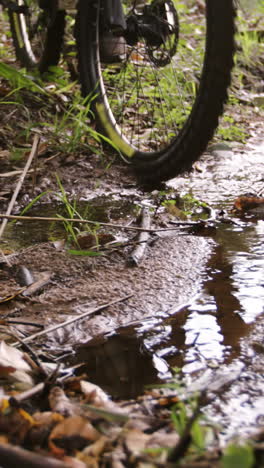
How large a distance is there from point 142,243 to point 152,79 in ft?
4.19

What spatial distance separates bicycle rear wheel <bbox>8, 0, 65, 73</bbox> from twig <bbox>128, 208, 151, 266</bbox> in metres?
1.59

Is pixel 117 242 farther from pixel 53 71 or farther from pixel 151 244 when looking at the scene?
pixel 53 71

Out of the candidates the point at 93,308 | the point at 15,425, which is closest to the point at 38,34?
the point at 93,308

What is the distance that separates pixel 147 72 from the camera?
294cm

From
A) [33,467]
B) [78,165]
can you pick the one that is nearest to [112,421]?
[33,467]

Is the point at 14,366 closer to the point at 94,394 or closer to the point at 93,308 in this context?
the point at 94,394

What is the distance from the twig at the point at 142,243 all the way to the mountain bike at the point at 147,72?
268mm

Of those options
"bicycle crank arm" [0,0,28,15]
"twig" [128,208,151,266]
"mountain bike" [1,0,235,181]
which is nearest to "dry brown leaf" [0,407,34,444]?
"twig" [128,208,151,266]

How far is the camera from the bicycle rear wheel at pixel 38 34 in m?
3.46

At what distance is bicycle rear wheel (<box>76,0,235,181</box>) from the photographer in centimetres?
204

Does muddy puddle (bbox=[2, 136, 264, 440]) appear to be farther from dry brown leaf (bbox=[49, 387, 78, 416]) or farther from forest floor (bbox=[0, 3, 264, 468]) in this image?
dry brown leaf (bbox=[49, 387, 78, 416])

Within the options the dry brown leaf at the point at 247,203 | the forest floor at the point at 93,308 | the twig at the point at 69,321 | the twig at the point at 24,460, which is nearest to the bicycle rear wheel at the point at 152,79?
the forest floor at the point at 93,308

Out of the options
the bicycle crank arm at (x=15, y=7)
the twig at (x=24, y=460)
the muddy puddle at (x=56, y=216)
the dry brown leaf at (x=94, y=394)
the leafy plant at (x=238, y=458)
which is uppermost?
the bicycle crank arm at (x=15, y=7)

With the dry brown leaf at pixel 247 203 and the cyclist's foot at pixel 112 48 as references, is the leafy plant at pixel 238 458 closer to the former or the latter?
the dry brown leaf at pixel 247 203
